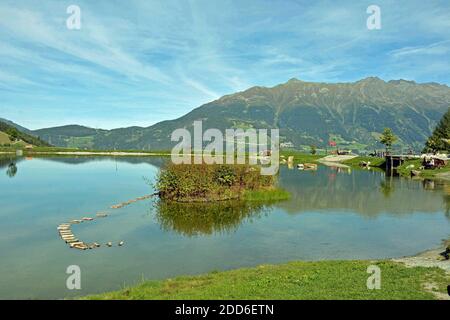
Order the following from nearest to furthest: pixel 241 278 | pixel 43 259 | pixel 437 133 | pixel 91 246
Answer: pixel 241 278 → pixel 43 259 → pixel 91 246 → pixel 437 133

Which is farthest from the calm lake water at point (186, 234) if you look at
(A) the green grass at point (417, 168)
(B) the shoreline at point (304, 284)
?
(A) the green grass at point (417, 168)

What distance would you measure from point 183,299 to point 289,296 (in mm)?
4833

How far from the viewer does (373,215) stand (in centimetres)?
4784

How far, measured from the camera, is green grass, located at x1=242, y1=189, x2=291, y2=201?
57562mm

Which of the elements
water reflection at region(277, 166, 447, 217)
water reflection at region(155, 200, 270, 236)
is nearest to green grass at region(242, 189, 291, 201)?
water reflection at region(277, 166, 447, 217)

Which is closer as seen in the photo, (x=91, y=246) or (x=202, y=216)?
(x=91, y=246)

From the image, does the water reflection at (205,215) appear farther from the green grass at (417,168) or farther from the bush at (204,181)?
the green grass at (417,168)

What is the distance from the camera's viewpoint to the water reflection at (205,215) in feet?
128

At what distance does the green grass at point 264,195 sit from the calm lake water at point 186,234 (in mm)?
2137

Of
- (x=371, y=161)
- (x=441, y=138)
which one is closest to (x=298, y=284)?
(x=441, y=138)

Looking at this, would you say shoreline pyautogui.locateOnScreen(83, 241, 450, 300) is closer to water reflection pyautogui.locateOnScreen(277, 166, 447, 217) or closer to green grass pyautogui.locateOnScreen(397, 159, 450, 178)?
water reflection pyautogui.locateOnScreen(277, 166, 447, 217)

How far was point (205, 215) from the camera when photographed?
45.2 metres

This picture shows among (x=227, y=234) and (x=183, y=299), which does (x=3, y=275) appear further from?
(x=227, y=234)

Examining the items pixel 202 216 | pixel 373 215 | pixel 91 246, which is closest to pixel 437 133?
pixel 373 215
